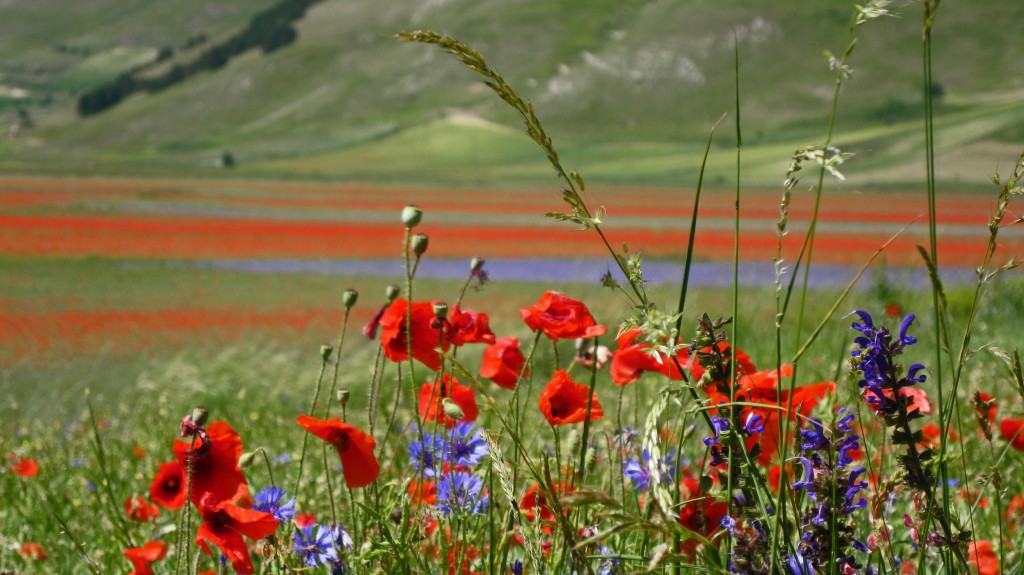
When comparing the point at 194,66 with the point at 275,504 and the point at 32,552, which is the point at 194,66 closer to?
the point at 32,552

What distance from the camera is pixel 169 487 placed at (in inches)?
58.8

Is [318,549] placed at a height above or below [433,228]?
below

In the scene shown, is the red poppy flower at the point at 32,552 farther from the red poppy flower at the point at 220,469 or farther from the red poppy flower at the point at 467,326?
the red poppy flower at the point at 467,326

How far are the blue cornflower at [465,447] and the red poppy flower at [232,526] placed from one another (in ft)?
1.20

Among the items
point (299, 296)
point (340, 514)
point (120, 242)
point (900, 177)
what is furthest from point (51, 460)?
point (900, 177)

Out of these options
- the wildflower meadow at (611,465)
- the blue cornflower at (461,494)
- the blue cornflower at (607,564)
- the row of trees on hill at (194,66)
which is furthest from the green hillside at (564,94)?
the blue cornflower at (607,564)

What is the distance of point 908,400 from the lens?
986 mm

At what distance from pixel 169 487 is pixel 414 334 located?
469 mm

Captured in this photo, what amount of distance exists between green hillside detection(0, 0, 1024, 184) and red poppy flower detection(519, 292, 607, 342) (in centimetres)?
5635

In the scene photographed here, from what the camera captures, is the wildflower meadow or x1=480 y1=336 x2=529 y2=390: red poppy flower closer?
the wildflower meadow

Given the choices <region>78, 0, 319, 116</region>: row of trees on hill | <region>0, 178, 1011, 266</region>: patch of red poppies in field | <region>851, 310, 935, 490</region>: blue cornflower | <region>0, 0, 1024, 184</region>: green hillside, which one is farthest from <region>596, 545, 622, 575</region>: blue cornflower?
<region>78, 0, 319, 116</region>: row of trees on hill

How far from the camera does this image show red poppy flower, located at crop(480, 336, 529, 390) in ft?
4.65

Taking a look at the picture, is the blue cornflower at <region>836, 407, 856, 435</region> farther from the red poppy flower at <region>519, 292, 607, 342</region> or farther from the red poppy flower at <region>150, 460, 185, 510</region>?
the red poppy flower at <region>150, 460, 185, 510</region>

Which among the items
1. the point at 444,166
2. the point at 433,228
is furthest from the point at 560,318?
the point at 444,166
